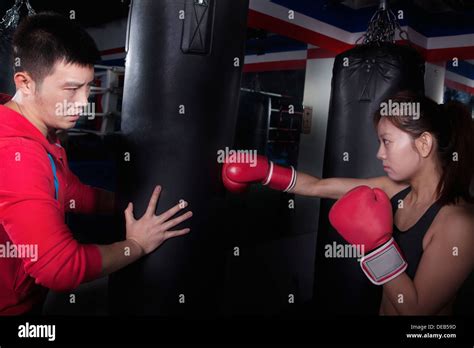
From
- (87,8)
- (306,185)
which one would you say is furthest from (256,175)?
(87,8)

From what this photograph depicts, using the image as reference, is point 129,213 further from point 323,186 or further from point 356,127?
point 356,127

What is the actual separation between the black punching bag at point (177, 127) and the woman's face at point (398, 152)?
0.51m

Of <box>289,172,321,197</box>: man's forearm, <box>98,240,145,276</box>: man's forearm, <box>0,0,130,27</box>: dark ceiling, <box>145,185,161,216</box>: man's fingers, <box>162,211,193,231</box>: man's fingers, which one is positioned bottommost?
<box>98,240,145,276</box>: man's forearm

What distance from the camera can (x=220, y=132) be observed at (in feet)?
4.06

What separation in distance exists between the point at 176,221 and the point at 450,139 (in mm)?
866

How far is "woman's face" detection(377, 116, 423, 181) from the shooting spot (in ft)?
4.21

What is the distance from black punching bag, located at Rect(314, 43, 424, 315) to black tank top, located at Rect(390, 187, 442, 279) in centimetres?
56

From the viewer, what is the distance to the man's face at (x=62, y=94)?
3.43ft

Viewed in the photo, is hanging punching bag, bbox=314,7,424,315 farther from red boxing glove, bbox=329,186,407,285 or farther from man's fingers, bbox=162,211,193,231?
man's fingers, bbox=162,211,193,231

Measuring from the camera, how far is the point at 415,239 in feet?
4.22

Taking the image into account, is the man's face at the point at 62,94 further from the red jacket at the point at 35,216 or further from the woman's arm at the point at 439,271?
the woman's arm at the point at 439,271

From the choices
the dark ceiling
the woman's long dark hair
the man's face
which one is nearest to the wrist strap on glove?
the woman's long dark hair

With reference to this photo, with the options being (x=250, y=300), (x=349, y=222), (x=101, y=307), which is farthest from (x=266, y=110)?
(x=349, y=222)

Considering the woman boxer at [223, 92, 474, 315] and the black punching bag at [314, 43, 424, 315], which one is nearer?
the woman boxer at [223, 92, 474, 315]
